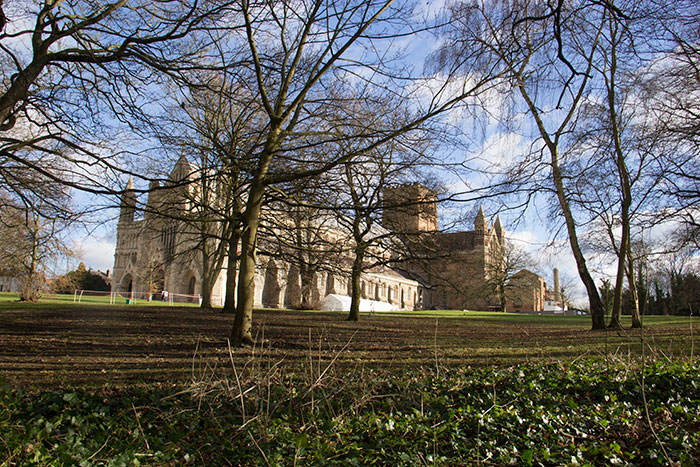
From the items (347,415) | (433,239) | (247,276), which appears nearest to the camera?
(347,415)

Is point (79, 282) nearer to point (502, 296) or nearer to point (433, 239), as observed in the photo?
point (502, 296)

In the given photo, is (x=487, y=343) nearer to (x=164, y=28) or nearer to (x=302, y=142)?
(x=302, y=142)

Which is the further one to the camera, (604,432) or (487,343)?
(487,343)

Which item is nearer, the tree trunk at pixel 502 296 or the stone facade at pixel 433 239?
the stone facade at pixel 433 239

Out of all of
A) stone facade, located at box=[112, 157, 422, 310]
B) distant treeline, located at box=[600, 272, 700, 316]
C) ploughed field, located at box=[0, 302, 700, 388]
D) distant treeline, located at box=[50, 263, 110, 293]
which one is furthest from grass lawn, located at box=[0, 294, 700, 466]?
distant treeline, located at box=[600, 272, 700, 316]

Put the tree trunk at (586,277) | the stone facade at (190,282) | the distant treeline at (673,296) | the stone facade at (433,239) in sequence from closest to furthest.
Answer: the stone facade at (433,239) < the tree trunk at (586,277) < the stone facade at (190,282) < the distant treeline at (673,296)

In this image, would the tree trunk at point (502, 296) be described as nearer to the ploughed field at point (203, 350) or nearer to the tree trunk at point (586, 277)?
the tree trunk at point (586, 277)

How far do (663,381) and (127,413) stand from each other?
6.02 m

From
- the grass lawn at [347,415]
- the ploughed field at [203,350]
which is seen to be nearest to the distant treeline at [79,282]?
the ploughed field at [203,350]

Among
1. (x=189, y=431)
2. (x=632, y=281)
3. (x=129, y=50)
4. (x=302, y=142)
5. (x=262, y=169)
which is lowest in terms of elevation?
(x=189, y=431)

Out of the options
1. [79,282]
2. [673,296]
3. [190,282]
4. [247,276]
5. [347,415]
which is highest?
[190,282]

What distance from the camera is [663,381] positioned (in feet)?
18.7

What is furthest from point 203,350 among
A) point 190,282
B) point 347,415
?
point 190,282

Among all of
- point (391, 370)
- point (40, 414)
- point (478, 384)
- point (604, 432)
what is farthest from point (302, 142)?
point (604, 432)
